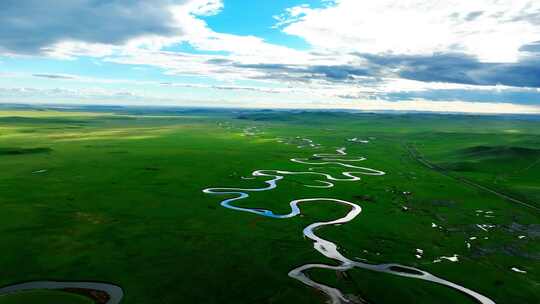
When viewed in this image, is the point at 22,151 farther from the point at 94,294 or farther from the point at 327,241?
the point at 327,241

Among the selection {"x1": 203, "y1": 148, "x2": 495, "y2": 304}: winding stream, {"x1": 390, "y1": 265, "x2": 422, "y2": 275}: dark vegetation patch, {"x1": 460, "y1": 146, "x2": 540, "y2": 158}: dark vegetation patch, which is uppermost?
{"x1": 460, "y1": 146, "x2": 540, "y2": 158}: dark vegetation patch

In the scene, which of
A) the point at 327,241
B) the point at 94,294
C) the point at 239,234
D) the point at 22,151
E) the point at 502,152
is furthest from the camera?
the point at 502,152

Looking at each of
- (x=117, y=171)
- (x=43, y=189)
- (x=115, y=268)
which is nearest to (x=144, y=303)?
(x=115, y=268)

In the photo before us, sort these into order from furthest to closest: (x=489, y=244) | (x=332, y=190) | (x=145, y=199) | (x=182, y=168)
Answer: (x=182, y=168) → (x=332, y=190) → (x=145, y=199) → (x=489, y=244)

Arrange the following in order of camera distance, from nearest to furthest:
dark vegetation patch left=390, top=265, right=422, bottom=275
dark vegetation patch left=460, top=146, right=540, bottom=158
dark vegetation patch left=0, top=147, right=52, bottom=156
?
dark vegetation patch left=390, top=265, right=422, bottom=275 → dark vegetation patch left=0, top=147, right=52, bottom=156 → dark vegetation patch left=460, top=146, right=540, bottom=158

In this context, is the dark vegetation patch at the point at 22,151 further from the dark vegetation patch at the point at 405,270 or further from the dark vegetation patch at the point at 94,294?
the dark vegetation patch at the point at 405,270

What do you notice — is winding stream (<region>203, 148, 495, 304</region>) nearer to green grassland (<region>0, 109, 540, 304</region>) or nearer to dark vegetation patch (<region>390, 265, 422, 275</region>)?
dark vegetation patch (<region>390, 265, 422, 275</region>)

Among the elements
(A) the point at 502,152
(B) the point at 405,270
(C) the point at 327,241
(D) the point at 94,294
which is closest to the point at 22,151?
(D) the point at 94,294

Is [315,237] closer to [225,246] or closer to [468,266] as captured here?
[225,246]

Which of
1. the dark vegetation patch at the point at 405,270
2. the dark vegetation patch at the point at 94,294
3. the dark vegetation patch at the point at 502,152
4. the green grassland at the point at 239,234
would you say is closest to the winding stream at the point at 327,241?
the dark vegetation patch at the point at 405,270

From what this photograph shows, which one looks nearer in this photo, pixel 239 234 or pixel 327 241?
pixel 327 241

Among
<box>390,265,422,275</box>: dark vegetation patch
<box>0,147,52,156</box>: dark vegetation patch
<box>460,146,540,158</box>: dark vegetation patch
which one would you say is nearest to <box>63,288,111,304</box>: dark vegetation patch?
<box>390,265,422,275</box>: dark vegetation patch
